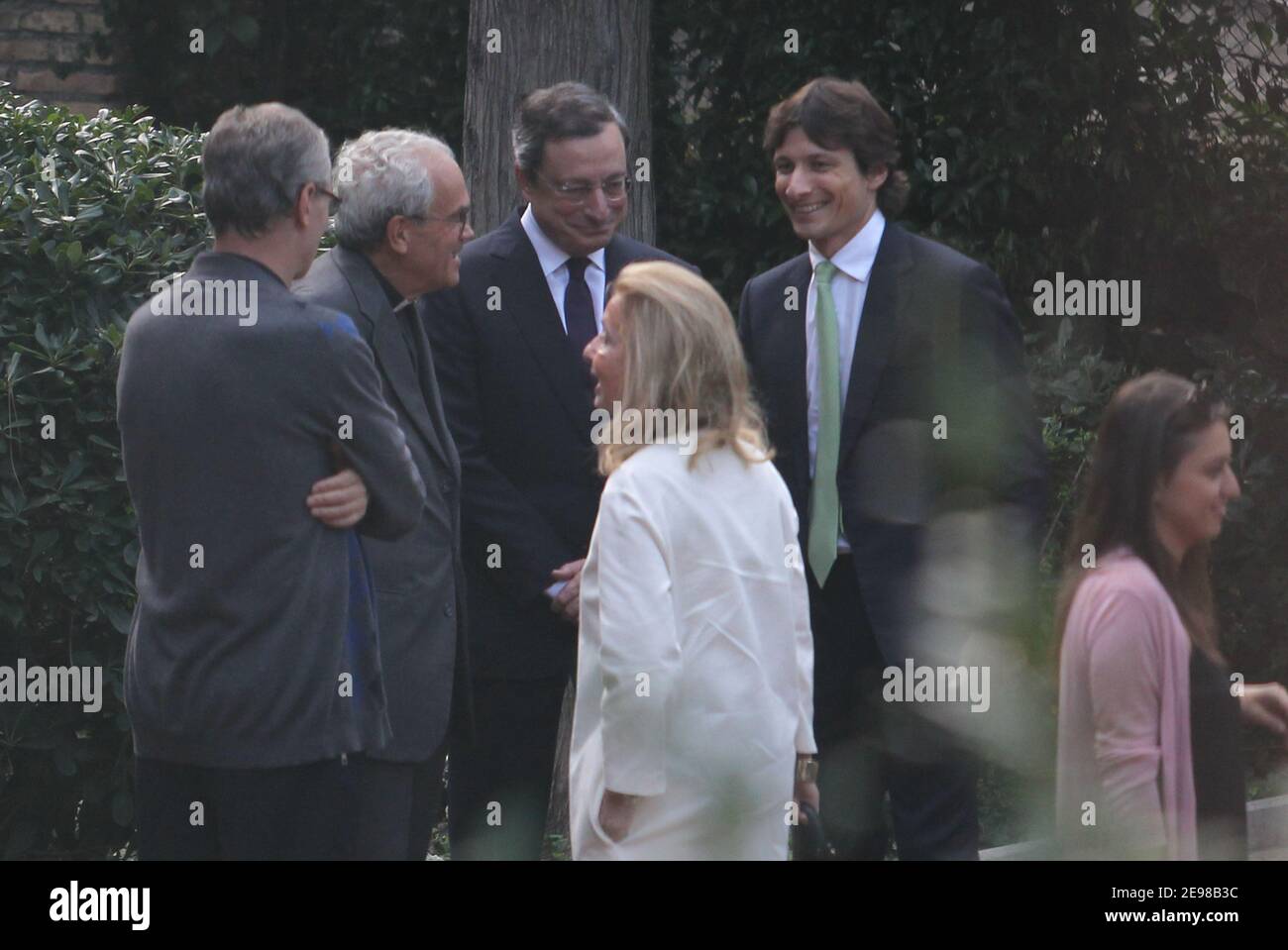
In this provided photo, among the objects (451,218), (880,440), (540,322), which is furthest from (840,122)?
(451,218)

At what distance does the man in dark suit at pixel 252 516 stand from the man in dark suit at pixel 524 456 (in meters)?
0.92

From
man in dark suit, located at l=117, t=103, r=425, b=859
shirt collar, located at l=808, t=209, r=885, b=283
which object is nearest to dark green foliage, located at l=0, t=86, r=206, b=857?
man in dark suit, located at l=117, t=103, r=425, b=859

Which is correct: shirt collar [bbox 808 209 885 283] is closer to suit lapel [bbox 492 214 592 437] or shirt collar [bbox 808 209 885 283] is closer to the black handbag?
suit lapel [bbox 492 214 592 437]

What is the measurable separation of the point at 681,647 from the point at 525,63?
3079mm

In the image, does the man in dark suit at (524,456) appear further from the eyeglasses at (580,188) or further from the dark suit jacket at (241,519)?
the dark suit jacket at (241,519)

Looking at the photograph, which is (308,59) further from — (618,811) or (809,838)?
(618,811)

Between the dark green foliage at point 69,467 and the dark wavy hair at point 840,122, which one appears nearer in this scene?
the dark wavy hair at point 840,122

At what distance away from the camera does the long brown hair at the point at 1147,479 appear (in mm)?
3102

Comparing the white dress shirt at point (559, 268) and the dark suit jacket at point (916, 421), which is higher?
the white dress shirt at point (559, 268)

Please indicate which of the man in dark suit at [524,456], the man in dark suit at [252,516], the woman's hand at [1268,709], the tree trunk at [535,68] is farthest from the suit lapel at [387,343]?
the tree trunk at [535,68]

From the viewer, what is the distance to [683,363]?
3365 mm

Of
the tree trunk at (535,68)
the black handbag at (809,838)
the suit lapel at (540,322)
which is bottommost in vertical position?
the black handbag at (809,838)

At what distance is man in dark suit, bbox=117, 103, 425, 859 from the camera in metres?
3.24

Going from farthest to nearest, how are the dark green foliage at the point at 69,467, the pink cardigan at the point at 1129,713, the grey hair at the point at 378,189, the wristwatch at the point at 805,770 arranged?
the dark green foliage at the point at 69,467 < the grey hair at the point at 378,189 < the wristwatch at the point at 805,770 < the pink cardigan at the point at 1129,713
